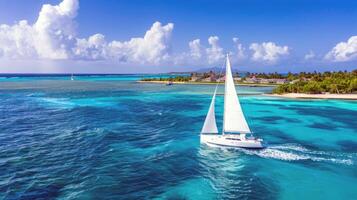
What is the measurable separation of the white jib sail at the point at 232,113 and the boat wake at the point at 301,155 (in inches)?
116

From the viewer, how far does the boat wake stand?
3156 centimetres

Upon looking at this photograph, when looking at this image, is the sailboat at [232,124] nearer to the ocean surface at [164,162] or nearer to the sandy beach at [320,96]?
the ocean surface at [164,162]

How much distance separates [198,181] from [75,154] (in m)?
15.2

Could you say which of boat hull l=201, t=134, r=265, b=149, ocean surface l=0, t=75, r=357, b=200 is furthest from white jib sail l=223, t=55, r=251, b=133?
ocean surface l=0, t=75, r=357, b=200

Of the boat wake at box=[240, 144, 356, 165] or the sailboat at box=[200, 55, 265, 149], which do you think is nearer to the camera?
the boat wake at box=[240, 144, 356, 165]

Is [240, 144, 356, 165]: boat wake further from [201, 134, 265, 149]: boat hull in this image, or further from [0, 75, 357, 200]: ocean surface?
[201, 134, 265, 149]: boat hull

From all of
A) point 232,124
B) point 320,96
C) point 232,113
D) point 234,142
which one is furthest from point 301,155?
point 320,96

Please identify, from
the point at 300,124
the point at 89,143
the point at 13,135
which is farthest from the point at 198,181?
the point at 300,124

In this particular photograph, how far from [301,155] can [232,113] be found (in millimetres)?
9079

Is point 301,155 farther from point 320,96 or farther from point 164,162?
point 320,96

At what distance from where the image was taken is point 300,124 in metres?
53.4

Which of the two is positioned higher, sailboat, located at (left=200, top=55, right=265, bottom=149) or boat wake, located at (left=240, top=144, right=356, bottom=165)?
sailboat, located at (left=200, top=55, right=265, bottom=149)

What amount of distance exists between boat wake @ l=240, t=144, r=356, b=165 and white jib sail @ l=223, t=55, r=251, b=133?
2948 millimetres

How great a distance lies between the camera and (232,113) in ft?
116
